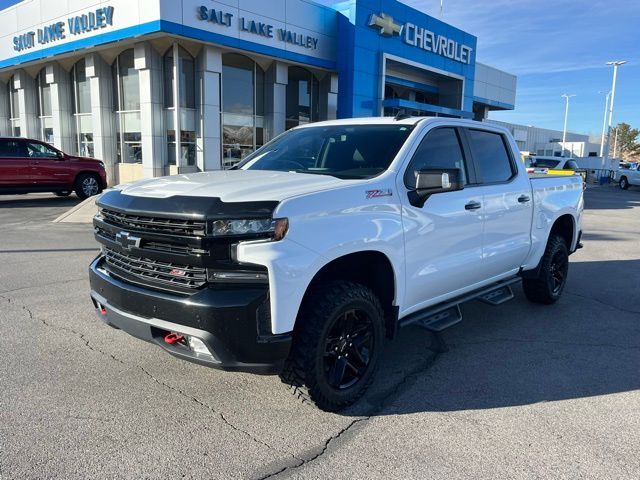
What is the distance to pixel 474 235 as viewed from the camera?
450 centimetres

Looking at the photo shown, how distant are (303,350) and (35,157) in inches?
571

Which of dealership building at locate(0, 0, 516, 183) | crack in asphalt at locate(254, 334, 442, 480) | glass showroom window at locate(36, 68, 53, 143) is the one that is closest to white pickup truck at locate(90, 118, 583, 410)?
crack in asphalt at locate(254, 334, 442, 480)

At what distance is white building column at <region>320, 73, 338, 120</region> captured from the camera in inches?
853

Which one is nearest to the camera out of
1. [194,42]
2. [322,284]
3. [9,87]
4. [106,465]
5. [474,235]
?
[106,465]

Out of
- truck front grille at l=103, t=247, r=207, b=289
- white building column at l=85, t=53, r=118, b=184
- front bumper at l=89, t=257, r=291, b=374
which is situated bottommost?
front bumper at l=89, t=257, r=291, b=374

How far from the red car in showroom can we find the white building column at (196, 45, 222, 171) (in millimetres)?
3536

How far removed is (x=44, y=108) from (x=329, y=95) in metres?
13.7

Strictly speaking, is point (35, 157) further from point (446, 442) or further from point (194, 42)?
point (446, 442)

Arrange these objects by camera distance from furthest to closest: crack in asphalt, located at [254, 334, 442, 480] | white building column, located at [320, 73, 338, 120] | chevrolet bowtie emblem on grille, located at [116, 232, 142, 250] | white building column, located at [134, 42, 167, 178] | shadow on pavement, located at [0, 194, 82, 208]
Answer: white building column, located at [320, 73, 338, 120], white building column, located at [134, 42, 167, 178], shadow on pavement, located at [0, 194, 82, 208], chevrolet bowtie emblem on grille, located at [116, 232, 142, 250], crack in asphalt, located at [254, 334, 442, 480]

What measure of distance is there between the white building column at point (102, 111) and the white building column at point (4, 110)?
381 inches

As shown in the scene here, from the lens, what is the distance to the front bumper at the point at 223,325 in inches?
114

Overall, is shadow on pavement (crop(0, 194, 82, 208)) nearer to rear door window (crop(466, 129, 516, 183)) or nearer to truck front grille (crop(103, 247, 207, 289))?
truck front grille (crop(103, 247, 207, 289))

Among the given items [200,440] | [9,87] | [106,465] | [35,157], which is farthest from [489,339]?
[9,87]

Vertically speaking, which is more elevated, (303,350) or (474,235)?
(474,235)
